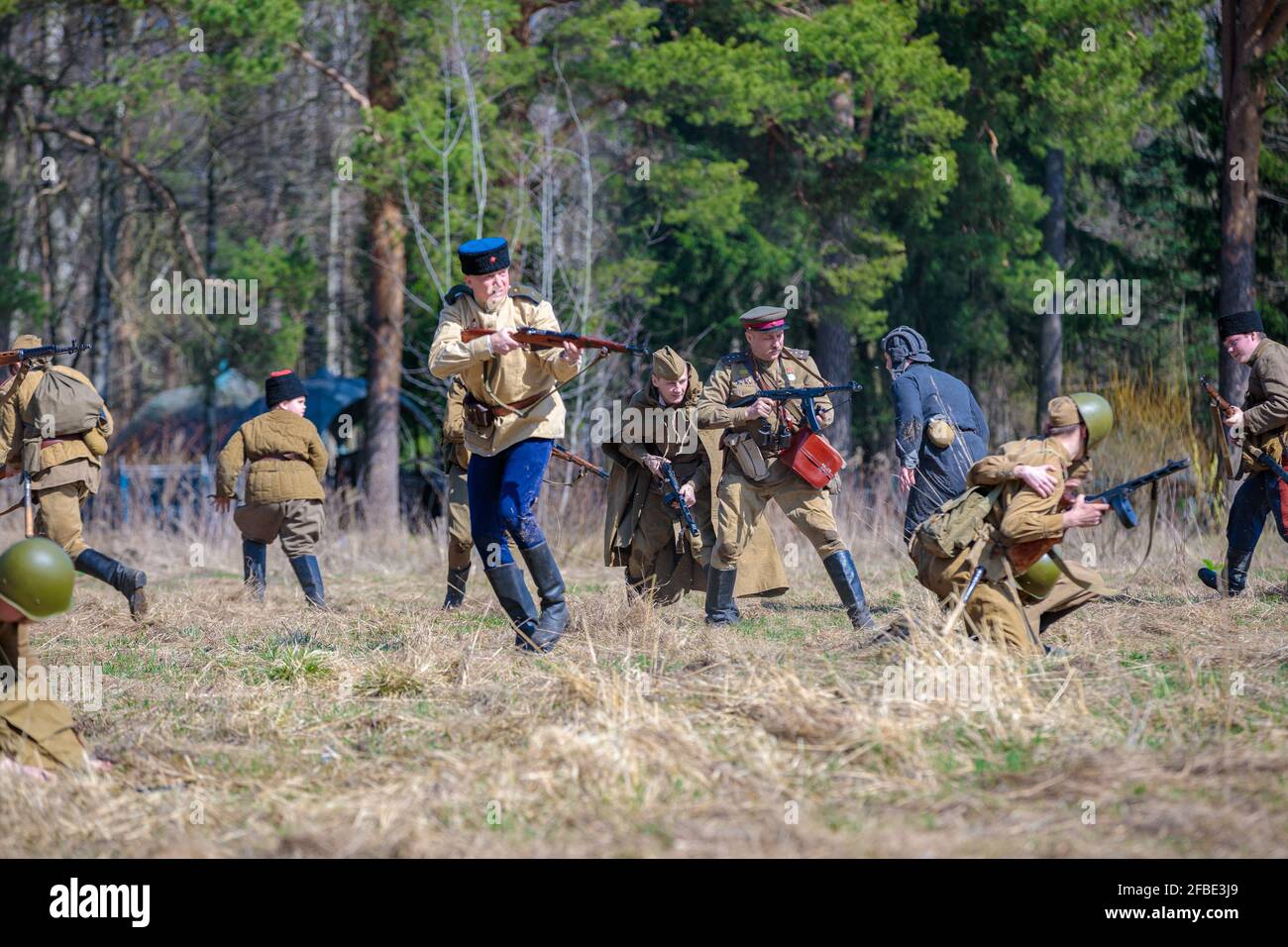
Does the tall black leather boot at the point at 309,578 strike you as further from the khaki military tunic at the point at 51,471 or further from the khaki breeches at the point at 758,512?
the khaki breeches at the point at 758,512

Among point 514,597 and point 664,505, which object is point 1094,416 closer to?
point 514,597

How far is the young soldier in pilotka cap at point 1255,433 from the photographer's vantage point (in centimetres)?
831

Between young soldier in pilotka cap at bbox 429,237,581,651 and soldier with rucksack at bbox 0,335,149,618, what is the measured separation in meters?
2.73

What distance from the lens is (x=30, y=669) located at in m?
Result: 5.04

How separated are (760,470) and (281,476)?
322 centimetres

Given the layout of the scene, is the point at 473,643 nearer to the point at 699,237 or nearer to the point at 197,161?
the point at 699,237

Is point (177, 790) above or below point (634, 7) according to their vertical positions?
below

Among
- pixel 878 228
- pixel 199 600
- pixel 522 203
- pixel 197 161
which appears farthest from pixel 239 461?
pixel 197 161

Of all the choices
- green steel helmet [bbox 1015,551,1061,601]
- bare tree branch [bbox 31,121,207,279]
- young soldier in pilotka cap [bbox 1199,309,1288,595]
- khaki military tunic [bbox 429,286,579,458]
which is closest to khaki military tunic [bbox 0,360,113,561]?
khaki military tunic [bbox 429,286,579,458]

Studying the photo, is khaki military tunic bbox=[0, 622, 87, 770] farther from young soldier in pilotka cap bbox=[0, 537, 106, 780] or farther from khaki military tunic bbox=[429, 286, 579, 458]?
khaki military tunic bbox=[429, 286, 579, 458]

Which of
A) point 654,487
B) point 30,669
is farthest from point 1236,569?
point 30,669

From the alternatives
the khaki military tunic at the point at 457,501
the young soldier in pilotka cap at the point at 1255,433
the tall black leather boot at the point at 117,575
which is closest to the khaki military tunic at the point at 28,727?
the tall black leather boot at the point at 117,575
